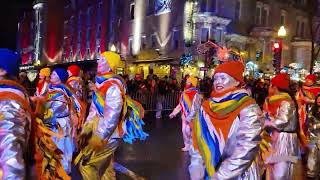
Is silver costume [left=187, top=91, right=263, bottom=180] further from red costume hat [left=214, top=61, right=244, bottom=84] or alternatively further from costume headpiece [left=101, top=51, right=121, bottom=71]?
costume headpiece [left=101, top=51, right=121, bottom=71]

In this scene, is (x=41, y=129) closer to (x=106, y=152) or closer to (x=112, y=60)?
(x=106, y=152)

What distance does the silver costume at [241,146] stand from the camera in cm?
434

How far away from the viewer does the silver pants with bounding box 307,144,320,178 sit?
10.2 m

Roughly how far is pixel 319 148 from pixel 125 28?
38.8m

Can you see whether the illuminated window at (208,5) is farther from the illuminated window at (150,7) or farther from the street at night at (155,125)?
the street at night at (155,125)

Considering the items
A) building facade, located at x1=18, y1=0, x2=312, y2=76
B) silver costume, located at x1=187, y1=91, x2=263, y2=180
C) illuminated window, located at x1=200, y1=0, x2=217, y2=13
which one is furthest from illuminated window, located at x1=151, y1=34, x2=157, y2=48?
silver costume, located at x1=187, y1=91, x2=263, y2=180

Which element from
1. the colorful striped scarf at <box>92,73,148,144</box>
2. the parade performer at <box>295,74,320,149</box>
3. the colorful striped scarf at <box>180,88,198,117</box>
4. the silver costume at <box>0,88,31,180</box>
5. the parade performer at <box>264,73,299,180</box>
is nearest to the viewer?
the silver costume at <box>0,88,31,180</box>

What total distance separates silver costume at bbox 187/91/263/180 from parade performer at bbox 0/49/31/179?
163 cm

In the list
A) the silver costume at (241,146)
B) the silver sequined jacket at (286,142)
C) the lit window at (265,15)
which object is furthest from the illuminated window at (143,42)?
the silver costume at (241,146)

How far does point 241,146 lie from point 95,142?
229 cm

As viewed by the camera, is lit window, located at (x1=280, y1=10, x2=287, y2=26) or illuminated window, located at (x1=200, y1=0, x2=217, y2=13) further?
lit window, located at (x1=280, y1=10, x2=287, y2=26)

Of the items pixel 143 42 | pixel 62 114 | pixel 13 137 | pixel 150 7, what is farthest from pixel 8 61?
pixel 150 7

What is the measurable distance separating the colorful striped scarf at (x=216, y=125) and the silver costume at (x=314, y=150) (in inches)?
242

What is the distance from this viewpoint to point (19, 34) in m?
93.4
